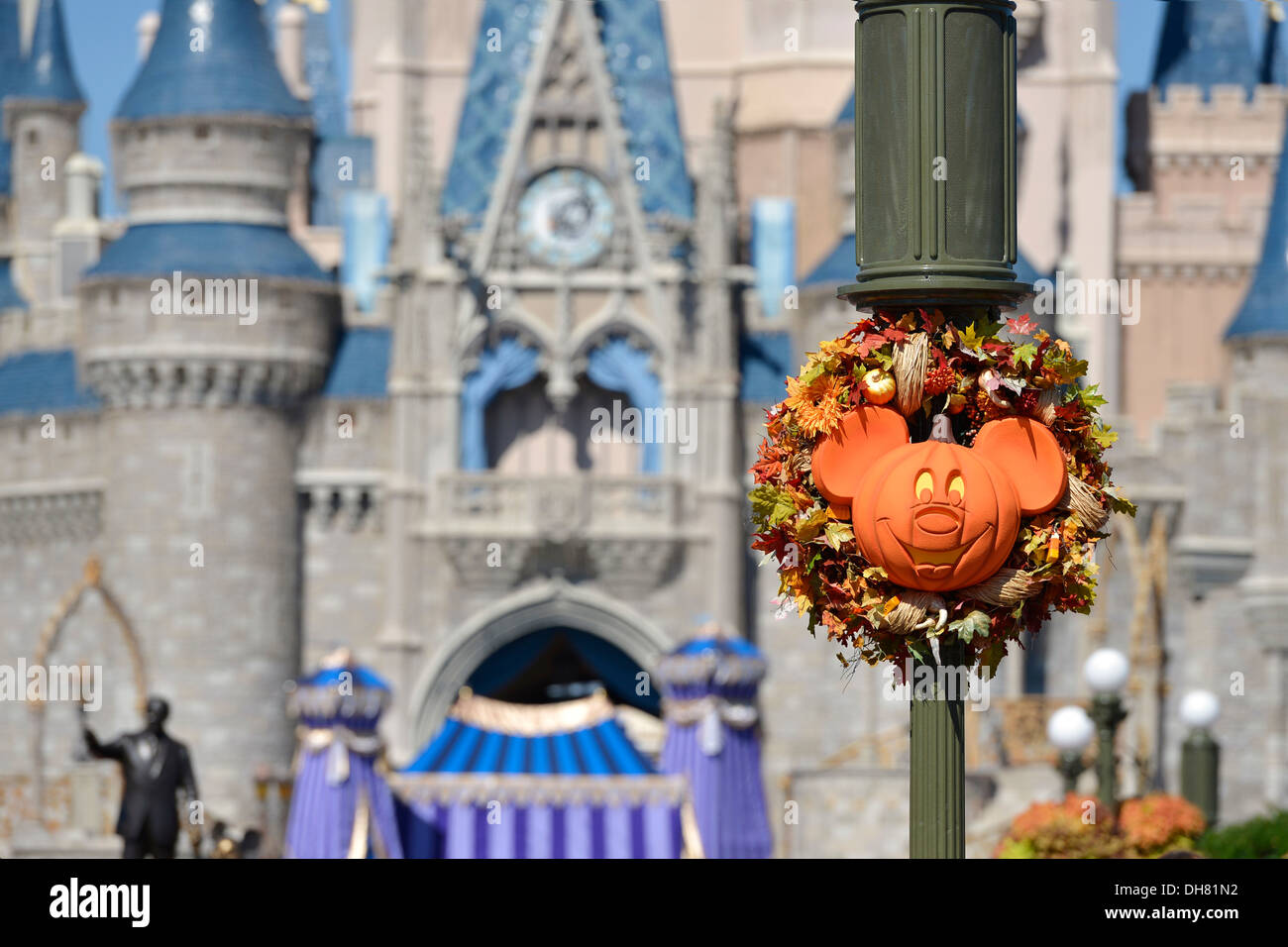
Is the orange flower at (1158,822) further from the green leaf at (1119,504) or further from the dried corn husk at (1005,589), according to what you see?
the dried corn husk at (1005,589)

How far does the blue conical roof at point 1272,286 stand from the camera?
3684cm

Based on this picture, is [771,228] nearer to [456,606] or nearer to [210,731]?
[456,606]

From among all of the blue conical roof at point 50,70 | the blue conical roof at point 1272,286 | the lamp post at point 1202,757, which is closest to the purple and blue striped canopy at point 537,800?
the lamp post at point 1202,757

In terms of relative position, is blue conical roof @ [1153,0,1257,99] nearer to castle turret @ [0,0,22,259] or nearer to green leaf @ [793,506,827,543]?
castle turret @ [0,0,22,259]

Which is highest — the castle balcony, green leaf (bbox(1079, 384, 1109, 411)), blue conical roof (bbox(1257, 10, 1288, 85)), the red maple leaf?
blue conical roof (bbox(1257, 10, 1288, 85))

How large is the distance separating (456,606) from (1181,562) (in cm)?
851

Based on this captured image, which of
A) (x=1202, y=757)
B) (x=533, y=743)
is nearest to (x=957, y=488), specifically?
(x=1202, y=757)

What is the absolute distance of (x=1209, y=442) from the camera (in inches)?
1430

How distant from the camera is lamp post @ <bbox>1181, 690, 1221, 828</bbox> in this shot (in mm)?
23484

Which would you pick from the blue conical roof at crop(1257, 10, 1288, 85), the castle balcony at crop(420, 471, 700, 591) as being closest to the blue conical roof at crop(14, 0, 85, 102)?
the castle balcony at crop(420, 471, 700, 591)

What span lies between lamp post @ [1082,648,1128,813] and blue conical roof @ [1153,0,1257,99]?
69.7ft

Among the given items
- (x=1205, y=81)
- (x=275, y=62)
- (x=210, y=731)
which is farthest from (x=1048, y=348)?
(x=1205, y=81)

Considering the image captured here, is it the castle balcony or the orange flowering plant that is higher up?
the castle balcony

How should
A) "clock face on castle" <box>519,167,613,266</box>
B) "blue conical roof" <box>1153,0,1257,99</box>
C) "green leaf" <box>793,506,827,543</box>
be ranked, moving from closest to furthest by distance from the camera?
"green leaf" <box>793,506,827,543</box> < "clock face on castle" <box>519,167,613,266</box> < "blue conical roof" <box>1153,0,1257,99</box>
